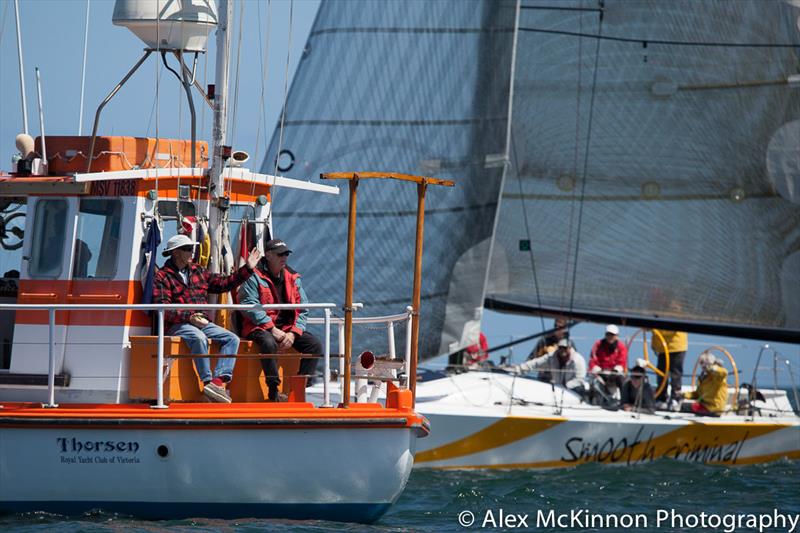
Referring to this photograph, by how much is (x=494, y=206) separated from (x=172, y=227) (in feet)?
24.0

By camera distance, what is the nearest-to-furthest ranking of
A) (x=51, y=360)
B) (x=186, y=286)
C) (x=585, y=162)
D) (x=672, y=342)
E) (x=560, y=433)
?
(x=51, y=360) → (x=186, y=286) → (x=560, y=433) → (x=672, y=342) → (x=585, y=162)

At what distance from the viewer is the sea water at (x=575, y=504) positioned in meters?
9.94

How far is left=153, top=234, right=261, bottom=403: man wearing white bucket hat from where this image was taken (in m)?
10.2

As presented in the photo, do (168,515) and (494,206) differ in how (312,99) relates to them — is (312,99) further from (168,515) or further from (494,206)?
(168,515)

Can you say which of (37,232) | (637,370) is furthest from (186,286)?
(637,370)

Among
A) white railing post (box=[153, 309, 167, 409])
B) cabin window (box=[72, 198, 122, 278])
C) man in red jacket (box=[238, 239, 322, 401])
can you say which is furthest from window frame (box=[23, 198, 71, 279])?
man in red jacket (box=[238, 239, 322, 401])

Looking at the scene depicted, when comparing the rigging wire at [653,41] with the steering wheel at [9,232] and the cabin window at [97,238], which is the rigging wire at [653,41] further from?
the cabin window at [97,238]

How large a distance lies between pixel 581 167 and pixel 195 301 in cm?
1002

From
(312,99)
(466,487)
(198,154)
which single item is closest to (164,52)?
(198,154)

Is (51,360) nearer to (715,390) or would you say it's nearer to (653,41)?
(715,390)

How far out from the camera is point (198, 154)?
11211 millimetres

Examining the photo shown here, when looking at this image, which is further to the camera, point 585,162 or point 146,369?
point 585,162

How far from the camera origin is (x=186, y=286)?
10.3 meters

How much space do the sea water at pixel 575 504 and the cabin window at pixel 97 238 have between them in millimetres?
1828
